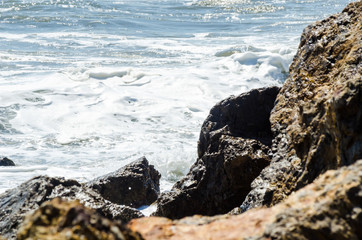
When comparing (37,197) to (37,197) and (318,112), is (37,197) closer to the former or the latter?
(37,197)

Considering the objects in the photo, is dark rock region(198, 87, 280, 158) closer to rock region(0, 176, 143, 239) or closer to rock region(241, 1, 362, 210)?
rock region(241, 1, 362, 210)

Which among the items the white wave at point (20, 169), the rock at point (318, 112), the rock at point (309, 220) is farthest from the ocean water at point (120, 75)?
the rock at point (309, 220)

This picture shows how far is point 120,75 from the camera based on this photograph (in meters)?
13.6

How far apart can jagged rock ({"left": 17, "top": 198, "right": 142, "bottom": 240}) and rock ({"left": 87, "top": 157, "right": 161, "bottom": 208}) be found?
3.73m

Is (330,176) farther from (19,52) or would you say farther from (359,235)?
(19,52)

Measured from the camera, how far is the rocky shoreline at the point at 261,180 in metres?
1.73

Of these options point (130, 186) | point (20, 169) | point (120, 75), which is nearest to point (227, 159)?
point (130, 186)

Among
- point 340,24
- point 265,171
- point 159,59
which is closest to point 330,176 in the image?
point 265,171

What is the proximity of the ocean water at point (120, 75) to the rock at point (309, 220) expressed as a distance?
4824mm

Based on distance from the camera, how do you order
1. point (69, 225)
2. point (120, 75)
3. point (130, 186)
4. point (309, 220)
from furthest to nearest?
point (120, 75) < point (130, 186) < point (309, 220) < point (69, 225)

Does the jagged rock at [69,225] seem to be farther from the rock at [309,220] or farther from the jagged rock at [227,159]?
the jagged rock at [227,159]

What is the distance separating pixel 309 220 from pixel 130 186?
13.2 ft

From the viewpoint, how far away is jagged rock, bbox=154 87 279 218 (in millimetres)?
4180

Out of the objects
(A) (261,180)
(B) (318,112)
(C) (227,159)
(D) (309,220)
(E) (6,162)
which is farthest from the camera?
(E) (6,162)
